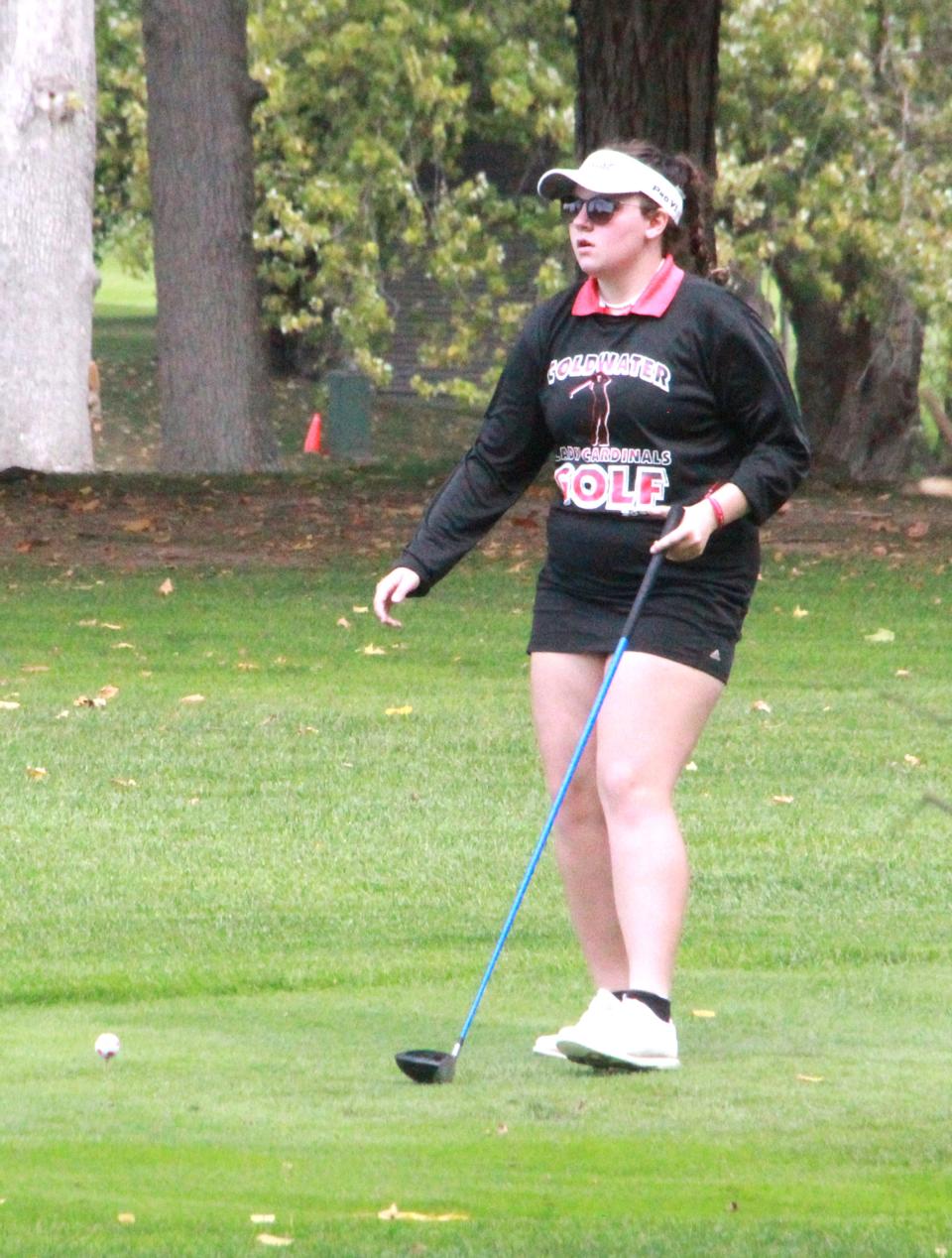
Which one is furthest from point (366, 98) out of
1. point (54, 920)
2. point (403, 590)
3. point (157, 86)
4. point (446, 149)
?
point (403, 590)

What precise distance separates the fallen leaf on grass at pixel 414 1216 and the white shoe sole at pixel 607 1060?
3.71 feet

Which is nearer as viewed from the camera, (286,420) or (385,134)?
(385,134)

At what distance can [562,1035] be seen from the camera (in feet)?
17.5

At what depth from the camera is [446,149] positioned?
31.1 meters

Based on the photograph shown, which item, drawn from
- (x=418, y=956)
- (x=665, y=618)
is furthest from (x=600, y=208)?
(x=418, y=956)

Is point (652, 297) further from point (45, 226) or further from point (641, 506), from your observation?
point (45, 226)

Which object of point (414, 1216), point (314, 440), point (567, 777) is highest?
point (567, 777)

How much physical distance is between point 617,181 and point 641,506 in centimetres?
71

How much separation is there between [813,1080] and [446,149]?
2678 cm

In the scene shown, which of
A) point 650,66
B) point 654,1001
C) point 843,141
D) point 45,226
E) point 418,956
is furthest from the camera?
point 843,141

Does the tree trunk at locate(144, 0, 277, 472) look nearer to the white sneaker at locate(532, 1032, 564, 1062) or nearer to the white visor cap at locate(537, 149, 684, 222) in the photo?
the white visor cap at locate(537, 149, 684, 222)

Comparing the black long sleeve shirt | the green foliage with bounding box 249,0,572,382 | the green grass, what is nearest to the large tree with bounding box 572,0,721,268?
the green grass

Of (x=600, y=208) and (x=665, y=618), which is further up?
(x=600, y=208)

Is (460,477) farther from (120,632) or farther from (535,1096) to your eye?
(120,632)
